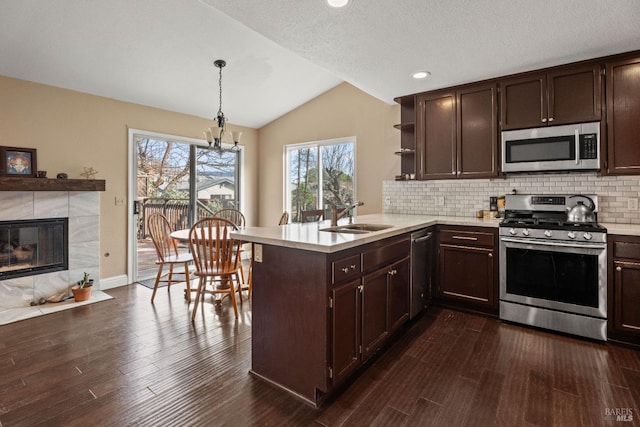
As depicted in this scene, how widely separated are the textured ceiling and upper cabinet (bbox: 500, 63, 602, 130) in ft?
0.48

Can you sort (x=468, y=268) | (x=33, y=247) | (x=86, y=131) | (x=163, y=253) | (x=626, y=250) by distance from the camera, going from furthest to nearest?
(x=86, y=131) < (x=163, y=253) < (x=33, y=247) < (x=468, y=268) < (x=626, y=250)

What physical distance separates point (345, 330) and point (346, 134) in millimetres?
3526

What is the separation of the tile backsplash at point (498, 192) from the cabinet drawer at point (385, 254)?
1.44 meters

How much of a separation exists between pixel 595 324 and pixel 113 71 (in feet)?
17.3

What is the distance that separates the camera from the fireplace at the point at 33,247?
11.1 ft

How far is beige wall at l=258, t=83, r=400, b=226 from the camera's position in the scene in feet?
14.8

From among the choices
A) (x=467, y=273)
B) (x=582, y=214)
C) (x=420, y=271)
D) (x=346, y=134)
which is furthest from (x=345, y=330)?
(x=346, y=134)

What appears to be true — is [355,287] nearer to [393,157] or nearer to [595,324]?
[595,324]

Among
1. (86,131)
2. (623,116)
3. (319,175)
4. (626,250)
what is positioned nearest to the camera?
(626,250)

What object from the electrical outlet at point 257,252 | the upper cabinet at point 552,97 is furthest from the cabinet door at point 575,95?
the electrical outlet at point 257,252

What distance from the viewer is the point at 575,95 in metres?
3.00

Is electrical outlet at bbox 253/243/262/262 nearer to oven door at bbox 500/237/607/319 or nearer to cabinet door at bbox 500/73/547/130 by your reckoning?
oven door at bbox 500/237/607/319

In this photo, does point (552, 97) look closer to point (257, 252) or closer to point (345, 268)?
point (345, 268)

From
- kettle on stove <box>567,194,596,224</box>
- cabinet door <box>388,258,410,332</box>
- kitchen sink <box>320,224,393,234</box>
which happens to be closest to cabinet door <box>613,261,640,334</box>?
kettle on stove <box>567,194,596,224</box>
